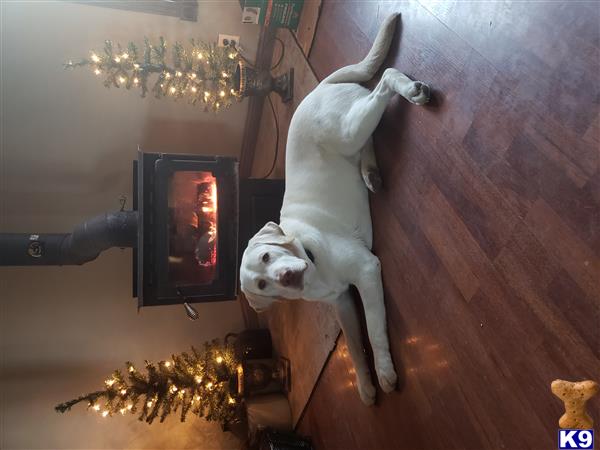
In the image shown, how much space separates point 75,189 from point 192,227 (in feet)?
4.32

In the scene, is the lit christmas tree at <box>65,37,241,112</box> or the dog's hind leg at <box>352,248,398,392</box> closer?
the dog's hind leg at <box>352,248,398,392</box>

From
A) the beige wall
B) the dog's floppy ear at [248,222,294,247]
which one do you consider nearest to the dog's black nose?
the dog's floppy ear at [248,222,294,247]

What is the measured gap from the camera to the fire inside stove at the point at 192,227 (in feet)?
8.35

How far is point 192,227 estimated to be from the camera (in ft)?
8.54

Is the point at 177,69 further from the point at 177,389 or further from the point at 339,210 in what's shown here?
the point at 177,389

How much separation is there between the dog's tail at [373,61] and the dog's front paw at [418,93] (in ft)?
1.22

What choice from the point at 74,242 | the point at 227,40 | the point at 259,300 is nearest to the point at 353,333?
the point at 259,300

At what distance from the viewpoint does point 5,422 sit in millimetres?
3270

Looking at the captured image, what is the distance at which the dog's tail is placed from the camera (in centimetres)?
193

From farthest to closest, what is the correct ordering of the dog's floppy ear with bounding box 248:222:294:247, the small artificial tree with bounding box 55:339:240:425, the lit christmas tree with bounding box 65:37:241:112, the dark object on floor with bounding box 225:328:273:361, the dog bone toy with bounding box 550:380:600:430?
the dark object on floor with bounding box 225:328:273:361 < the lit christmas tree with bounding box 65:37:241:112 < the small artificial tree with bounding box 55:339:240:425 < the dog's floppy ear with bounding box 248:222:294:247 < the dog bone toy with bounding box 550:380:600:430

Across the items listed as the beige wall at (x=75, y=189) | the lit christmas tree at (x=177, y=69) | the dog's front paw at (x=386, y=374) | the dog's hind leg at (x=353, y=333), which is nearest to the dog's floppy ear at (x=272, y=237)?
the dog's hind leg at (x=353, y=333)

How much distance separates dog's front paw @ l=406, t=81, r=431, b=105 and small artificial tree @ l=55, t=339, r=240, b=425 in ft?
6.79

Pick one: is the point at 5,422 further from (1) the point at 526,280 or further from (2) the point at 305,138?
(1) the point at 526,280

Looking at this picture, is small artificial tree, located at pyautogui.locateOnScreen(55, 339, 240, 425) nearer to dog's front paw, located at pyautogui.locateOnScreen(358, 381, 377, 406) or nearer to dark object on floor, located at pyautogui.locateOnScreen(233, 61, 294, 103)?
dog's front paw, located at pyautogui.locateOnScreen(358, 381, 377, 406)
